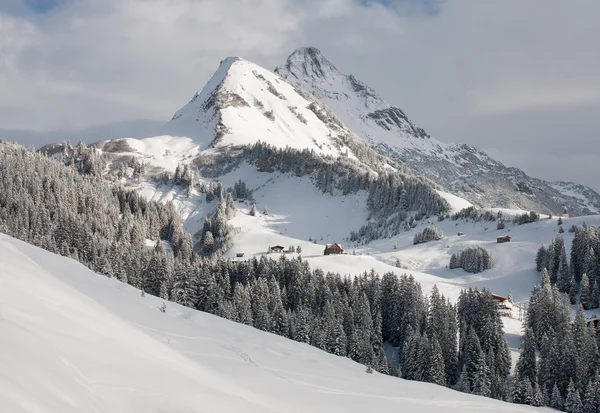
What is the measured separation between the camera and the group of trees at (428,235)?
5556 inches

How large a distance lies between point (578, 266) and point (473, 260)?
22.7 m

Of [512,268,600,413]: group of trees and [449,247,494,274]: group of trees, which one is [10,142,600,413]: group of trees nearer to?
[512,268,600,413]: group of trees

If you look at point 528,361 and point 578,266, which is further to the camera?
point 578,266

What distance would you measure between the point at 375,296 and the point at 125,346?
7041cm

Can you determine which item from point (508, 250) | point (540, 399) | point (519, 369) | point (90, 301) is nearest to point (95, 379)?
point (90, 301)

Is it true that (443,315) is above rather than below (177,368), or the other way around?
below

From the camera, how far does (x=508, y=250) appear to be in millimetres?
121438

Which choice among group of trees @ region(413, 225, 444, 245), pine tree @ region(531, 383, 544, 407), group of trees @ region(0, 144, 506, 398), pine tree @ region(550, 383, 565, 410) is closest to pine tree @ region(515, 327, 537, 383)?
group of trees @ region(0, 144, 506, 398)

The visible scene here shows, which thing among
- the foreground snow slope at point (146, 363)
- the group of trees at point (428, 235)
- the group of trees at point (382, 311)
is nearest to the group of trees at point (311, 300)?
the group of trees at point (382, 311)

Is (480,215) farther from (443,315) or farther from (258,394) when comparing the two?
(258,394)

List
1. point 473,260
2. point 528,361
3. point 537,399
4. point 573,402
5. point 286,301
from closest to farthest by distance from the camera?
point 573,402 → point 537,399 → point 528,361 → point 286,301 → point 473,260

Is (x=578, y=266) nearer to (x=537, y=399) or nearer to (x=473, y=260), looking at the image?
(x=473, y=260)

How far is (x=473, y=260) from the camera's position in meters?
116

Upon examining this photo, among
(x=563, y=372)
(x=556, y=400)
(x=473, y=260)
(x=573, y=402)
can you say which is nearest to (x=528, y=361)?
(x=563, y=372)
